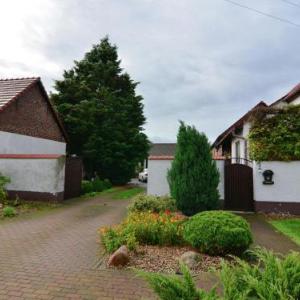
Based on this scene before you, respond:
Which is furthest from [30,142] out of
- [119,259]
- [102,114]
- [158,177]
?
[119,259]

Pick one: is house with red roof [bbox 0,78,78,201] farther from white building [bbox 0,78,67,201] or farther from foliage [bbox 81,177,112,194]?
foliage [bbox 81,177,112,194]

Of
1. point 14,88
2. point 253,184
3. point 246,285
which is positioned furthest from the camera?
point 14,88

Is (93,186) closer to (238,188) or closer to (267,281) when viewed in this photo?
(238,188)

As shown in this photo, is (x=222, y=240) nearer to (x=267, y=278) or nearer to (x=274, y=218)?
(x=267, y=278)

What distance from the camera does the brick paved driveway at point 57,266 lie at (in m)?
4.04

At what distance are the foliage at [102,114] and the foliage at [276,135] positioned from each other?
11.6 metres

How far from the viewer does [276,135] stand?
11250mm

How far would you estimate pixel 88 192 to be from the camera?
1644cm

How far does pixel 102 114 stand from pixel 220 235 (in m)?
16.9

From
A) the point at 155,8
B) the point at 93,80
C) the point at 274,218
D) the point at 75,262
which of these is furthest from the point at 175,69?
the point at 93,80

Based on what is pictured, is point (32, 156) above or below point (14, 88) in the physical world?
below

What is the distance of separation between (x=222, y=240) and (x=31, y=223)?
605 cm

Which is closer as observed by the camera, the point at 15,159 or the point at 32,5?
the point at 32,5

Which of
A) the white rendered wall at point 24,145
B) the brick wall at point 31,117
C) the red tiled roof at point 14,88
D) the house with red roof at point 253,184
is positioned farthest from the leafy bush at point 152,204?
the red tiled roof at point 14,88
